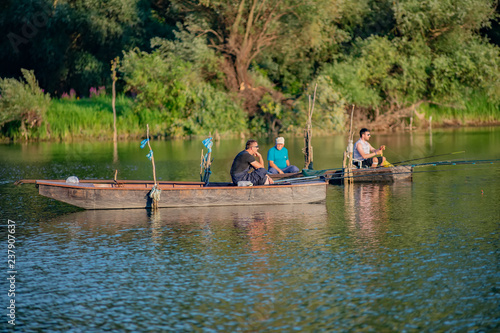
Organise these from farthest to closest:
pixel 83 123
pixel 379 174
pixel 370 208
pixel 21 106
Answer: pixel 83 123 < pixel 21 106 < pixel 379 174 < pixel 370 208

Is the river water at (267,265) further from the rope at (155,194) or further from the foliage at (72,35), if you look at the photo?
the foliage at (72,35)

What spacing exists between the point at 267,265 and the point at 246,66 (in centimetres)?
3822

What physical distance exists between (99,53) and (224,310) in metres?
49.8

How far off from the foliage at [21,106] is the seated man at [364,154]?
26968mm

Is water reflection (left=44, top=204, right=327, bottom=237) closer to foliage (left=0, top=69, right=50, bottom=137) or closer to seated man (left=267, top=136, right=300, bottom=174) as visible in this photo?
seated man (left=267, top=136, right=300, bottom=174)

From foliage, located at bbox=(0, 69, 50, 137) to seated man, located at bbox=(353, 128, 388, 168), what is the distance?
26968mm

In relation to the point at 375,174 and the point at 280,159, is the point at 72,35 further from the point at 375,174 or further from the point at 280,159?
the point at 375,174

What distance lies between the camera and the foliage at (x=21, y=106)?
4384 cm

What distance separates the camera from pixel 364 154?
76.7 feet

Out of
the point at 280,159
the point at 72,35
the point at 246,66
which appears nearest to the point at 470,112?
the point at 246,66

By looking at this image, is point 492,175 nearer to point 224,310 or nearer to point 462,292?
point 462,292

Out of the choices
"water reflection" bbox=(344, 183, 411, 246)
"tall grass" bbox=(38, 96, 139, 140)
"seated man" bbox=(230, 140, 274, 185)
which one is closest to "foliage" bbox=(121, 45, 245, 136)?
"tall grass" bbox=(38, 96, 139, 140)

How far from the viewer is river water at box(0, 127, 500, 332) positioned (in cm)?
961

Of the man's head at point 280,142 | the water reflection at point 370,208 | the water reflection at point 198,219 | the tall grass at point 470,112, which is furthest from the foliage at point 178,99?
the water reflection at point 198,219
